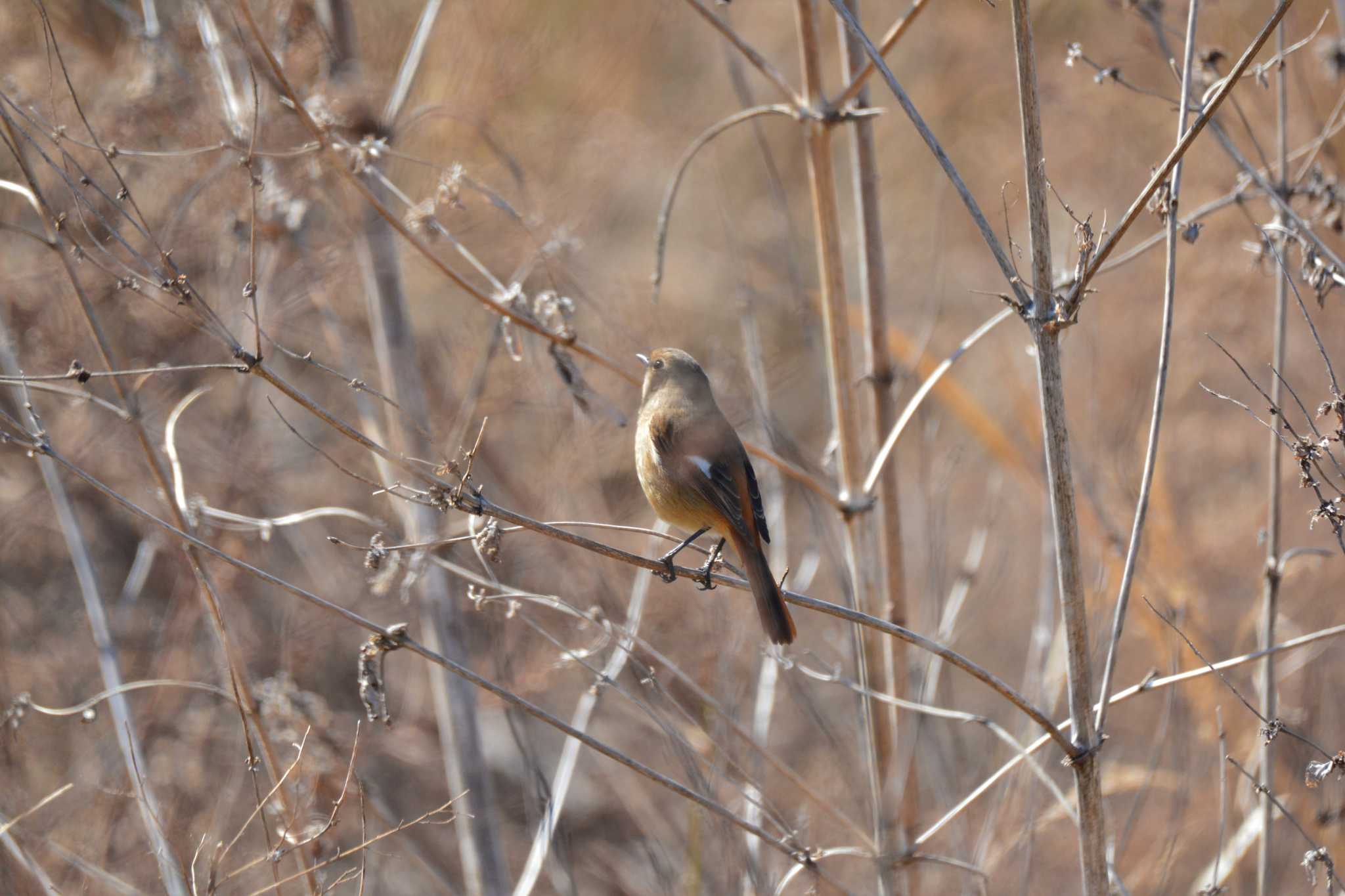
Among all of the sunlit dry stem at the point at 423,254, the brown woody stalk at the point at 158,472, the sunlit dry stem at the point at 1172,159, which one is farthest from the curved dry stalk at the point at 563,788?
the sunlit dry stem at the point at 1172,159

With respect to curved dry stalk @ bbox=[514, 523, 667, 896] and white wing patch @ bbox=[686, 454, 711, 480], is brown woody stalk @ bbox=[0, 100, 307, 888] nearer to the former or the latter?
curved dry stalk @ bbox=[514, 523, 667, 896]

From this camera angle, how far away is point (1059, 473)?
2.12m

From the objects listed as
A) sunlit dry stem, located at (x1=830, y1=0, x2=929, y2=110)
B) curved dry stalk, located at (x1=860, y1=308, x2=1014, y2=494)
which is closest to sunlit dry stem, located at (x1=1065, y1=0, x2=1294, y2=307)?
curved dry stalk, located at (x1=860, y1=308, x2=1014, y2=494)

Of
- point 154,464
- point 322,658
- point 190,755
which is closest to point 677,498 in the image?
point 154,464

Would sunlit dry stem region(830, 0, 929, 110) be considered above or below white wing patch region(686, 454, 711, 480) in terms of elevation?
above

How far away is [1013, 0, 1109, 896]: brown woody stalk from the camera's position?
1.96 metres

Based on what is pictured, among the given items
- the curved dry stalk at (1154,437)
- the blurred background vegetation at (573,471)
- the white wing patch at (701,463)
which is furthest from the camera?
the blurred background vegetation at (573,471)

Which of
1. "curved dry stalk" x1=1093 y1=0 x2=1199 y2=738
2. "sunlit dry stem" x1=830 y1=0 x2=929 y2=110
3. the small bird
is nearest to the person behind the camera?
"curved dry stalk" x1=1093 y1=0 x2=1199 y2=738

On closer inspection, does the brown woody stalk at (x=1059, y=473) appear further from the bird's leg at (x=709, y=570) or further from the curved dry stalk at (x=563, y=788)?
the curved dry stalk at (x=563, y=788)

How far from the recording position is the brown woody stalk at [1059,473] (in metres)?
1.96

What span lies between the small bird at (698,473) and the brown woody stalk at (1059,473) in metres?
1.02

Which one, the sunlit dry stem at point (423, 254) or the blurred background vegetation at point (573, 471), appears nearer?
the sunlit dry stem at point (423, 254)

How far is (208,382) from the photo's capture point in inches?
238

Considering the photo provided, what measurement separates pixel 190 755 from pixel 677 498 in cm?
295
